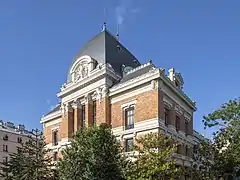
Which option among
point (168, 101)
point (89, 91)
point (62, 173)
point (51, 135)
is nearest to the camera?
point (62, 173)

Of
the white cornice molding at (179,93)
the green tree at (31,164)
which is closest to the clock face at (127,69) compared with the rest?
the white cornice molding at (179,93)

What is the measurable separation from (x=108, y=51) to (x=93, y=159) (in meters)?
16.6

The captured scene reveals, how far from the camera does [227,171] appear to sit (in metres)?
28.2

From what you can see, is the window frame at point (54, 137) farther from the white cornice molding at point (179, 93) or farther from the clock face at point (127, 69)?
the white cornice molding at point (179, 93)

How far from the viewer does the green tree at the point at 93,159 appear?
24922 mm

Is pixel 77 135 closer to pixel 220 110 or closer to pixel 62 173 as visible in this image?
pixel 62 173

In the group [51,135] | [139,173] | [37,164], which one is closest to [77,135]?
[139,173]

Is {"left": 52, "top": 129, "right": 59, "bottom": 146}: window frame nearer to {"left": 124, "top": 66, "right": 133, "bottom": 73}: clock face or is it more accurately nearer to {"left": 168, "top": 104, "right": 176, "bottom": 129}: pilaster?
{"left": 124, "top": 66, "right": 133, "bottom": 73}: clock face

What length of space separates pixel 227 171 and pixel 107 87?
1399 cm

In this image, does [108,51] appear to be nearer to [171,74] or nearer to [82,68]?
[82,68]

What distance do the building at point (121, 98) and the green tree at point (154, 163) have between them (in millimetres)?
6818

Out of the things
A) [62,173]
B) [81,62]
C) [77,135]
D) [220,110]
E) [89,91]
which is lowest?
[62,173]

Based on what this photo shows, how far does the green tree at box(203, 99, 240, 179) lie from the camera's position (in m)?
26.0

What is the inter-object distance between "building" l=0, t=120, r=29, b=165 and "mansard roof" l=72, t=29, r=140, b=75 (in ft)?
89.3
